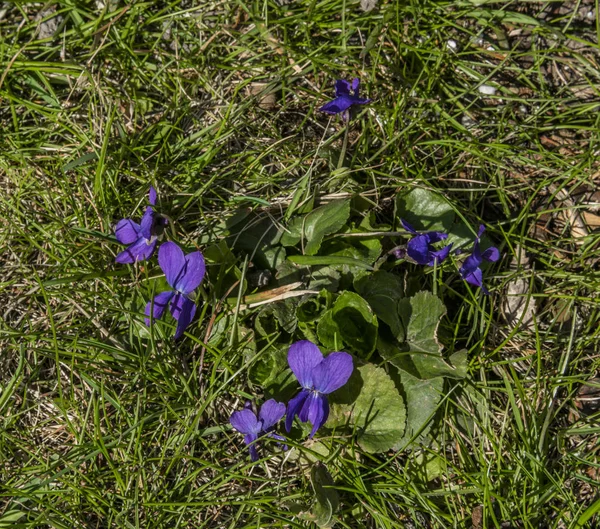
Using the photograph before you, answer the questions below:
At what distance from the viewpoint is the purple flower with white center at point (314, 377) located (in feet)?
6.89

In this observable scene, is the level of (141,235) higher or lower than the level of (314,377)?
higher

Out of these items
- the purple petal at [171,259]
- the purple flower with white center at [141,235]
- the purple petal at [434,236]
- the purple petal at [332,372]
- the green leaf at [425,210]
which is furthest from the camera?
the green leaf at [425,210]

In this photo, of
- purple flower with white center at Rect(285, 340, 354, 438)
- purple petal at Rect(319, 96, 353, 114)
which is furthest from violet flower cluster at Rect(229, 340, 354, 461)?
purple petal at Rect(319, 96, 353, 114)

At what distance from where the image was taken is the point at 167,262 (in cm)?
224

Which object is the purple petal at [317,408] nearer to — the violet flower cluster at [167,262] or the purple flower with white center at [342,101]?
the violet flower cluster at [167,262]

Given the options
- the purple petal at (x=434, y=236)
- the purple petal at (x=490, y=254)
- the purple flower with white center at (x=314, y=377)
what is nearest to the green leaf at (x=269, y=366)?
the purple flower with white center at (x=314, y=377)

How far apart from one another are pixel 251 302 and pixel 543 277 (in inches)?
48.0

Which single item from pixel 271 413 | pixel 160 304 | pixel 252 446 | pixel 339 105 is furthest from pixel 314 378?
pixel 339 105

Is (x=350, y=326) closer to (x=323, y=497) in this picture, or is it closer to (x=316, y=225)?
(x=316, y=225)

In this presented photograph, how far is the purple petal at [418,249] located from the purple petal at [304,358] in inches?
20.7

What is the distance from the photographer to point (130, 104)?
9.97ft

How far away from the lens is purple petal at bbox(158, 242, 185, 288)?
221cm

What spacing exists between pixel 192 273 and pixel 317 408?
0.60 m

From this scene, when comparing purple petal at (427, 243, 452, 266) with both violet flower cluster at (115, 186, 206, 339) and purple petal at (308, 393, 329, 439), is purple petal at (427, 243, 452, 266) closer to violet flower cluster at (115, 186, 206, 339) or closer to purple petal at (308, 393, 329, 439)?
purple petal at (308, 393, 329, 439)
